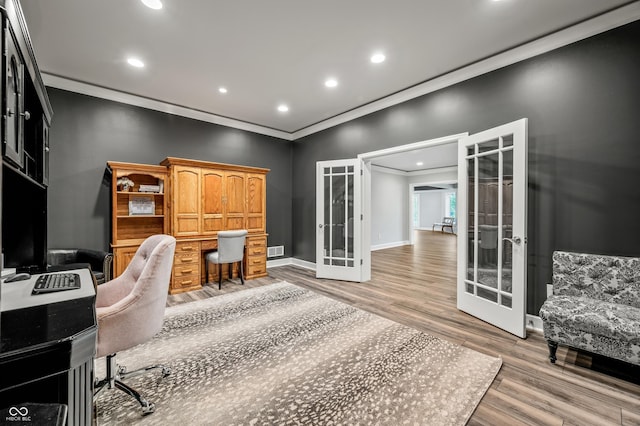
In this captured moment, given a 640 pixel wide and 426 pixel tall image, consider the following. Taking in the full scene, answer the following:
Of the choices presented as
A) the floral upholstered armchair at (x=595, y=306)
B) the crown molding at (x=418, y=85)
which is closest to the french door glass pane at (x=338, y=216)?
the crown molding at (x=418, y=85)

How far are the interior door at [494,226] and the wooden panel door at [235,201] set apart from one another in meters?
3.41

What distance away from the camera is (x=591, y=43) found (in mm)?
2461

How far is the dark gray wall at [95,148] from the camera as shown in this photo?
359 cm

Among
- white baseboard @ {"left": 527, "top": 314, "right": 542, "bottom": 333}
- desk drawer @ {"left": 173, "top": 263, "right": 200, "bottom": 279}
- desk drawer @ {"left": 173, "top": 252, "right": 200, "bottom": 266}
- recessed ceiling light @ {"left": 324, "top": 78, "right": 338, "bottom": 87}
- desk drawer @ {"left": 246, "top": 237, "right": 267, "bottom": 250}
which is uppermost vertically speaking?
recessed ceiling light @ {"left": 324, "top": 78, "right": 338, "bottom": 87}

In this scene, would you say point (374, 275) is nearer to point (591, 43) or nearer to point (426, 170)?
point (591, 43)

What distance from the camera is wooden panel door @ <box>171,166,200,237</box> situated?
3.97m

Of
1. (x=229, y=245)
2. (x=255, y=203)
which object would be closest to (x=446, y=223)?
(x=255, y=203)

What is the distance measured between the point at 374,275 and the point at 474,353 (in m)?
2.79

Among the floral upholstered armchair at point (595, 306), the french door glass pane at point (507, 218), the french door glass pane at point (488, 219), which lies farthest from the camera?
the french door glass pane at point (488, 219)

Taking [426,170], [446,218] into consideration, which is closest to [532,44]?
[426,170]

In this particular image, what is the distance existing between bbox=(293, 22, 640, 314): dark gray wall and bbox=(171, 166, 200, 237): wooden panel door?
3.85 meters

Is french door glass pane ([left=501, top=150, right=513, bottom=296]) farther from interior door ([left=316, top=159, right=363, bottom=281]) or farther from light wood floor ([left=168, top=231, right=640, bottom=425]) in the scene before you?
interior door ([left=316, top=159, right=363, bottom=281])

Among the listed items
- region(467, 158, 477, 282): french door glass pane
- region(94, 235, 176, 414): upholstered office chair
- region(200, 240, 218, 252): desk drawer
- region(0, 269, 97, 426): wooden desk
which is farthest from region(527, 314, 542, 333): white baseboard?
region(200, 240, 218, 252): desk drawer

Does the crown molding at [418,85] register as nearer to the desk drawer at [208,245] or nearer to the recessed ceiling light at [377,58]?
the recessed ceiling light at [377,58]
